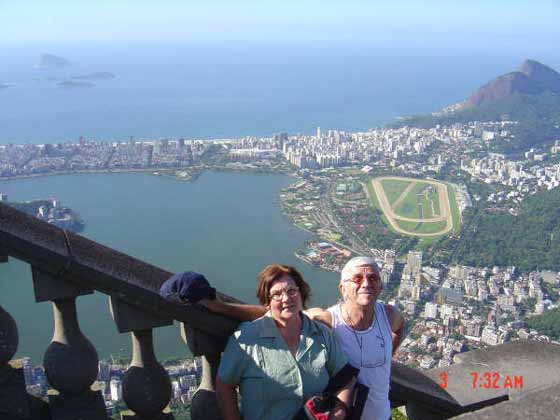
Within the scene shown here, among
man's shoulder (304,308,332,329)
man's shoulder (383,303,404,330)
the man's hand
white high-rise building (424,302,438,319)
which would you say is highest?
the man's hand

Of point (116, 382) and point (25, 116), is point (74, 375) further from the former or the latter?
point (25, 116)

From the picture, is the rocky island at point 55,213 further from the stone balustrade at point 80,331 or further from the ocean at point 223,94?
the stone balustrade at point 80,331

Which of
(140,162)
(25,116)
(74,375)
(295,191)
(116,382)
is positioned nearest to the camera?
(74,375)

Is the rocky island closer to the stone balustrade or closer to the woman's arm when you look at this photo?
the stone balustrade

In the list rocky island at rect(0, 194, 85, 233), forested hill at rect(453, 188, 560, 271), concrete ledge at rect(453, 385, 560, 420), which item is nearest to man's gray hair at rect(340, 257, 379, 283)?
concrete ledge at rect(453, 385, 560, 420)

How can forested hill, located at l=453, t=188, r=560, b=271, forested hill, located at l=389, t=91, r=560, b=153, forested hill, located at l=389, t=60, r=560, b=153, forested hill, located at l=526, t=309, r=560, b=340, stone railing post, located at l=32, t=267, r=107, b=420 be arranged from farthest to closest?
forested hill, located at l=389, t=91, r=560, b=153 → forested hill, located at l=389, t=60, r=560, b=153 → forested hill, located at l=453, t=188, r=560, b=271 → forested hill, located at l=526, t=309, r=560, b=340 → stone railing post, located at l=32, t=267, r=107, b=420

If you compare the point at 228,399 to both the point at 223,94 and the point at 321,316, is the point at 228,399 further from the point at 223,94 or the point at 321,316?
the point at 223,94

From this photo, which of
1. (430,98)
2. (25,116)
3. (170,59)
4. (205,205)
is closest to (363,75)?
(430,98)
